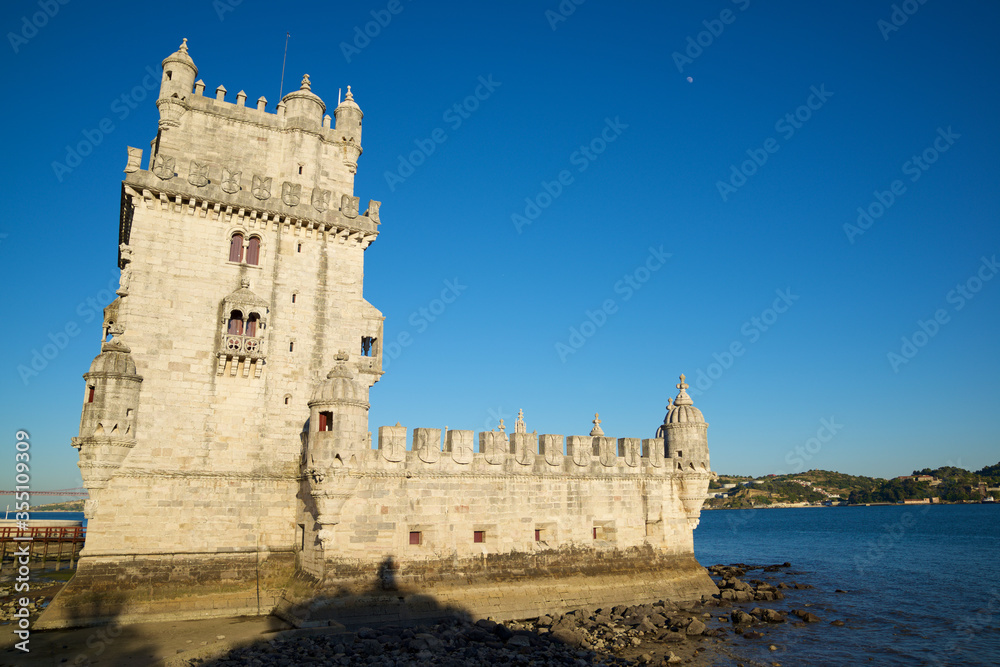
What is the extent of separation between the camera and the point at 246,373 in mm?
23219

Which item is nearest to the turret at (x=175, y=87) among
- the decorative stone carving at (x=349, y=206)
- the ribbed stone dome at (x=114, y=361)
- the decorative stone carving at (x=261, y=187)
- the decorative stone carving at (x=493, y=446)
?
the decorative stone carving at (x=261, y=187)

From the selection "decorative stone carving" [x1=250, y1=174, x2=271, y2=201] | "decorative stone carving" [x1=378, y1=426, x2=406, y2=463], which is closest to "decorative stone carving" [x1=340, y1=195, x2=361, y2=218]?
"decorative stone carving" [x1=250, y1=174, x2=271, y2=201]

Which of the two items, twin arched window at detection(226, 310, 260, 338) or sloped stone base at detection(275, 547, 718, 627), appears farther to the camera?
twin arched window at detection(226, 310, 260, 338)

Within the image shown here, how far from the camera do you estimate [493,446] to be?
24.0 meters

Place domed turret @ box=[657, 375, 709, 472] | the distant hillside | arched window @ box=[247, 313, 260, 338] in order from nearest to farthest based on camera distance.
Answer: arched window @ box=[247, 313, 260, 338] → domed turret @ box=[657, 375, 709, 472] → the distant hillside

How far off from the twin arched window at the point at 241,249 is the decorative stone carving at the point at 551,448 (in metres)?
13.6

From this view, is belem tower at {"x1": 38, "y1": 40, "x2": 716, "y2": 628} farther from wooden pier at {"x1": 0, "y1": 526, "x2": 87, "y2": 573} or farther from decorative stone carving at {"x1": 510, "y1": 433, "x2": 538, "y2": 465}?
wooden pier at {"x1": 0, "y1": 526, "x2": 87, "y2": 573}

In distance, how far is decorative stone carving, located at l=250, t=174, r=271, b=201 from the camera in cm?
2444

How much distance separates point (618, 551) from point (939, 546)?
5627cm

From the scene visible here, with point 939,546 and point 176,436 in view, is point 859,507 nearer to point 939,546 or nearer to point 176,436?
point 939,546

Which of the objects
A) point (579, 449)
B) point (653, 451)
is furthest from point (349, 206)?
point (653, 451)

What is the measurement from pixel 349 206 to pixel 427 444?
35.3ft

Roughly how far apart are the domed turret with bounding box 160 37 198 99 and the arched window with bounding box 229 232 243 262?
591 centimetres

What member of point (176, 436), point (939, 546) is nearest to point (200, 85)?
point (176, 436)
